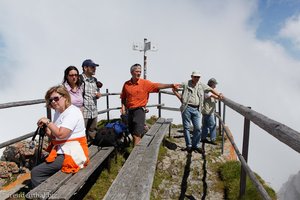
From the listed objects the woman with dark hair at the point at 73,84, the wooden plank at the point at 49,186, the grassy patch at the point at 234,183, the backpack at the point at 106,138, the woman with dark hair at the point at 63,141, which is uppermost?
the woman with dark hair at the point at 73,84

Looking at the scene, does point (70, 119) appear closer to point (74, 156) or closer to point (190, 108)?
point (74, 156)

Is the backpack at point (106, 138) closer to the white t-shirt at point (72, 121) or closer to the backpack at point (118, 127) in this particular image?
the backpack at point (118, 127)

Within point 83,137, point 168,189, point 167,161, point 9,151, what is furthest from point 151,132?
point 9,151

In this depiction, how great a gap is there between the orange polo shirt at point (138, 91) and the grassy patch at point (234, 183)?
7.34ft

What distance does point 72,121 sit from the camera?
146 inches

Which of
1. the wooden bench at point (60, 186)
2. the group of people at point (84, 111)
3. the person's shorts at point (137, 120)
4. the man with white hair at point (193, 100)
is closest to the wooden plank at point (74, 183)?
the wooden bench at point (60, 186)

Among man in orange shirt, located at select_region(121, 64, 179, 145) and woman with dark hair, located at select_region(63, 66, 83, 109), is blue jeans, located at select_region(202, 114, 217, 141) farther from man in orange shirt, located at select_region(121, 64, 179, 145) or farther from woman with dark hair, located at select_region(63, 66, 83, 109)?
woman with dark hair, located at select_region(63, 66, 83, 109)

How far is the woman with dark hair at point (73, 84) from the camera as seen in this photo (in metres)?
5.05

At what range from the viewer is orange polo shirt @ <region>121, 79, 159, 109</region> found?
631 cm

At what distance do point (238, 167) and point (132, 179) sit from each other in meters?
2.91

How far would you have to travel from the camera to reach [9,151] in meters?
7.21

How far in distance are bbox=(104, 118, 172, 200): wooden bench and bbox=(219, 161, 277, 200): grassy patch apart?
4.61 ft

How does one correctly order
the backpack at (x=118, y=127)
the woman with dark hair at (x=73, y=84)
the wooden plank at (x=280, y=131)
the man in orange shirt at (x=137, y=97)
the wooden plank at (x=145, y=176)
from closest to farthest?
the wooden plank at (x=280, y=131) < the wooden plank at (x=145, y=176) < the woman with dark hair at (x=73, y=84) < the backpack at (x=118, y=127) < the man in orange shirt at (x=137, y=97)

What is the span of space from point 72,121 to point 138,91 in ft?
9.00
